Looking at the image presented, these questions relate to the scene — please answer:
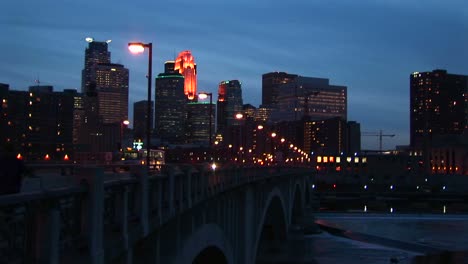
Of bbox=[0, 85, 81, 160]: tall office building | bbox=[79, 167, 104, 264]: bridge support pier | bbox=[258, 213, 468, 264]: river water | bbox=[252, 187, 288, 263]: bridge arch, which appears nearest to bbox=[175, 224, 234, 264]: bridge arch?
bbox=[79, 167, 104, 264]: bridge support pier

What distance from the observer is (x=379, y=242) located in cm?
8450

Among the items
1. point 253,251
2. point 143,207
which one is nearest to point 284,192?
point 253,251

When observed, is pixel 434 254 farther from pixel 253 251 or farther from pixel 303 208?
pixel 253 251

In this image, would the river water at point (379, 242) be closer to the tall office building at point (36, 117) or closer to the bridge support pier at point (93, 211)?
the tall office building at point (36, 117)

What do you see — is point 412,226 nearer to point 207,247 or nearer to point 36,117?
point 36,117

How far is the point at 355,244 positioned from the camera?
81.9 m

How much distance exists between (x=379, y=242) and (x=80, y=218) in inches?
3082

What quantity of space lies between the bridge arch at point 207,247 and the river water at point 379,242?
37.2 metres

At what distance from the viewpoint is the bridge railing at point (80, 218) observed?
7.69 m

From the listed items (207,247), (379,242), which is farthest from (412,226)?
(207,247)

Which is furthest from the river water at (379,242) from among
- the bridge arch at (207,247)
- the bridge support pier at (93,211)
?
the bridge support pier at (93,211)

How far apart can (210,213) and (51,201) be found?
1774cm

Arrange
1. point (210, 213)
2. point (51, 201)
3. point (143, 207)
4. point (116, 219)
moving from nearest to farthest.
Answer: point (51, 201), point (116, 219), point (143, 207), point (210, 213)

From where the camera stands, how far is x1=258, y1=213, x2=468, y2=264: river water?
7125 centimetres
